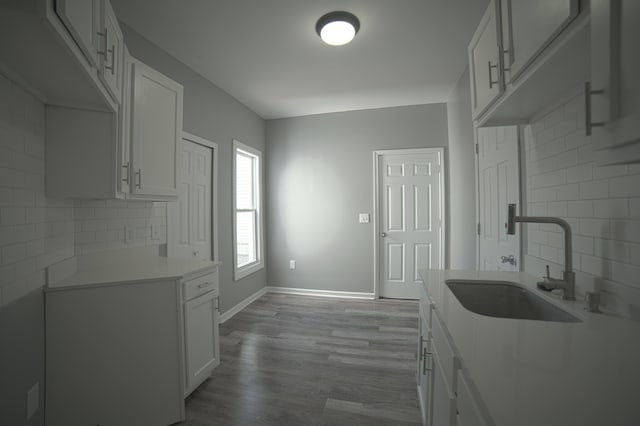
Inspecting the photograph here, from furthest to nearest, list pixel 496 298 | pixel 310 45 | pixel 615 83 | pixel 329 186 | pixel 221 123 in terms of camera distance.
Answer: pixel 329 186
pixel 221 123
pixel 310 45
pixel 496 298
pixel 615 83

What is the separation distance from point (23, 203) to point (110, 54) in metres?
0.87

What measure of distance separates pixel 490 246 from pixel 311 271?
2.52m

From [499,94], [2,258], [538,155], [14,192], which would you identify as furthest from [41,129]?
[538,155]

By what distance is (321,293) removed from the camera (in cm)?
406

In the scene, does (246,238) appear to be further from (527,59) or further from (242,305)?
(527,59)

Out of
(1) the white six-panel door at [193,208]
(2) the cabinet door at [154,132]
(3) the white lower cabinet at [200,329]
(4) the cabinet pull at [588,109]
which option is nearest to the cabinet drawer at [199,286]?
(3) the white lower cabinet at [200,329]

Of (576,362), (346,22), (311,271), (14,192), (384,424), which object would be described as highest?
(346,22)

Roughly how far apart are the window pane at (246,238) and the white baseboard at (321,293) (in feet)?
2.03

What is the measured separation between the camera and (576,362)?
682 mm

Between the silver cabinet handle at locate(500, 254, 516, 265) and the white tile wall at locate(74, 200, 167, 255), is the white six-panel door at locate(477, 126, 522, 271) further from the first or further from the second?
the white tile wall at locate(74, 200, 167, 255)

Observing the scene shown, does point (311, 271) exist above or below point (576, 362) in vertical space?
below

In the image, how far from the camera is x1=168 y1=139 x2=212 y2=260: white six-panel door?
8.54ft

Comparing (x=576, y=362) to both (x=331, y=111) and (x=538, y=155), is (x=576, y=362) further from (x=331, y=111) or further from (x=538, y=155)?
(x=331, y=111)

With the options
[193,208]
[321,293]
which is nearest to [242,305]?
[321,293]
